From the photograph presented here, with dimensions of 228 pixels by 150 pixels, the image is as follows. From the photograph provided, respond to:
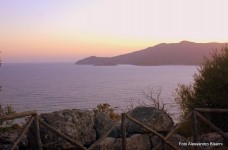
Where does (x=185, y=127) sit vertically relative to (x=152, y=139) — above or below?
below

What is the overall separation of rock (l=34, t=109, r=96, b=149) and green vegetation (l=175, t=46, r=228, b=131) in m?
8.13

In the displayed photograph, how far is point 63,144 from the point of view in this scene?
10055mm

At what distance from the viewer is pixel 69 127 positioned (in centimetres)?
1046

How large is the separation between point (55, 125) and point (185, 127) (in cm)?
994

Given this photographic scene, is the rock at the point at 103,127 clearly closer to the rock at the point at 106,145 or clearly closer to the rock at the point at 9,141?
the rock at the point at 106,145

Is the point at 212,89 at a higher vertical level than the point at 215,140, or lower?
higher

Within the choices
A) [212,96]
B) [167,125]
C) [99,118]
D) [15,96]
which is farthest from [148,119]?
[15,96]

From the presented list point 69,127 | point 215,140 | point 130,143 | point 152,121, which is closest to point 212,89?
point 215,140

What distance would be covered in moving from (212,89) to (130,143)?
8.57 m

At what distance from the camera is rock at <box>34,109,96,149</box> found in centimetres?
1004

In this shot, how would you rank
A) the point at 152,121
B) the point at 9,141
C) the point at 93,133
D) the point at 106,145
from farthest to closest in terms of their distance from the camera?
the point at 152,121, the point at 9,141, the point at 93,133, the point at 106,145

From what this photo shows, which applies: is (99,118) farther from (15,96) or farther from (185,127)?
(15,96)

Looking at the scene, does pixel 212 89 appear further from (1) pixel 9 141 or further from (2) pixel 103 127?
(1) pixel 9 141

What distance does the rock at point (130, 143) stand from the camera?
406 inches
